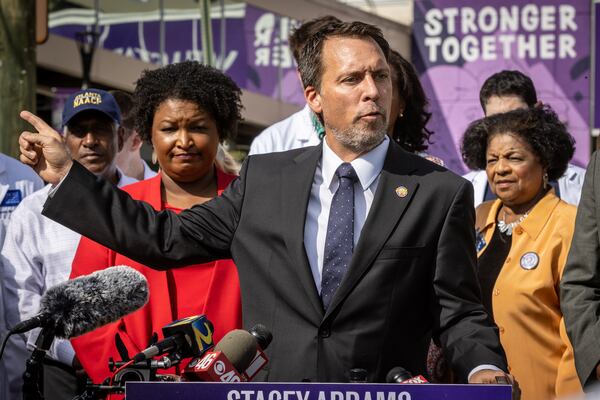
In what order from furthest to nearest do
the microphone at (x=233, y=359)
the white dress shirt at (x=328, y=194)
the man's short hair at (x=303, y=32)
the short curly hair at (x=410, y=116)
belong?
the man's short hair at (x=303, y=32)
the short curly hair at (x=410, y=116)
the white dress shirt at (x=328, y=194)
the microphone at (x=233, y=359)

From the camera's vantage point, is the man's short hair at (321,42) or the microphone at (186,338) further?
the man's short hair at (321,42)

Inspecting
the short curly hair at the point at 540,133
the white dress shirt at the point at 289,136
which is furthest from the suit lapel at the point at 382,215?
the white dress shirt at the point at 289,136

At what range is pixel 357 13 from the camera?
25281 millimetres

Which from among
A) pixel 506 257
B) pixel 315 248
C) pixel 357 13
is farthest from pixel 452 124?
pixel 315 248

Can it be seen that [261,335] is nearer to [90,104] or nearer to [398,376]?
[398,376]

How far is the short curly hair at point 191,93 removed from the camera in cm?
589

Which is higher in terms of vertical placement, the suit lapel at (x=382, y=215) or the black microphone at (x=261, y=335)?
the suit lapel at (x=382, y=215)

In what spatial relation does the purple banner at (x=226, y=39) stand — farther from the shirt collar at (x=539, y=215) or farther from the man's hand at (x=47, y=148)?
the man's hand at (x=47, y=148)

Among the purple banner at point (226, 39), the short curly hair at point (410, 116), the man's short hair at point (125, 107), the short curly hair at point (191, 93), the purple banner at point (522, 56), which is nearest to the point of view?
the short curly hair at point (191, 93)

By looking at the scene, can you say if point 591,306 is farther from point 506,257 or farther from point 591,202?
point 506,257

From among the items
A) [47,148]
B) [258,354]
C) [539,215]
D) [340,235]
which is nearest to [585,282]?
[539,215]

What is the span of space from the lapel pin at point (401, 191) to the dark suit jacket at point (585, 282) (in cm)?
121

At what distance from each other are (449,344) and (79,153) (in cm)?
313

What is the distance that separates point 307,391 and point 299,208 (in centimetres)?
112
